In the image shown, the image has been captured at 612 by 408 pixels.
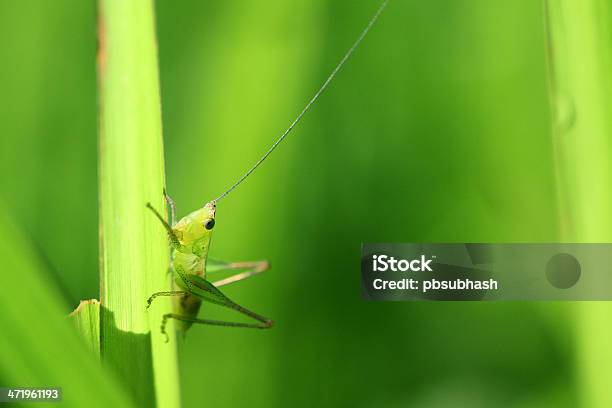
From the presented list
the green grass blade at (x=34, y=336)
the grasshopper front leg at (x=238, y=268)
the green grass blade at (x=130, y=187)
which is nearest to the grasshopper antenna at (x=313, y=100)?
the grasshopper front leg at (x=238, y=268)

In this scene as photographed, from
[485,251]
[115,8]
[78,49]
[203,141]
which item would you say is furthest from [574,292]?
[78,49]

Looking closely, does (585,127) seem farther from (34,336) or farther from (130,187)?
(34,336)

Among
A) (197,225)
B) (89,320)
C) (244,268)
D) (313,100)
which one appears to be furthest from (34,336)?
(313,100)

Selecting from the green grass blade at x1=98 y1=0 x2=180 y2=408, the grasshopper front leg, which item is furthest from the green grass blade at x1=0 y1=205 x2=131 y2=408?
the grasshopper front leg

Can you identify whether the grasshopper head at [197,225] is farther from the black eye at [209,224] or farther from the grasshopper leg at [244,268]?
the grasshopper leg at [244,268]

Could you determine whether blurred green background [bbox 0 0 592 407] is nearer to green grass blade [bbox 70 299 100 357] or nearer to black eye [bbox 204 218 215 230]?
black eye [bbox 204 218 215 230]

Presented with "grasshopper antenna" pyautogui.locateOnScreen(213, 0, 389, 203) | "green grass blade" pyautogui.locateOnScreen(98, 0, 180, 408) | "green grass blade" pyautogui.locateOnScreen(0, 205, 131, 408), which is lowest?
"green grass blade" pyautogui.locateOnScreen(0, 205, 131, 408)

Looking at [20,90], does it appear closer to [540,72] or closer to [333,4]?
[333,4]
